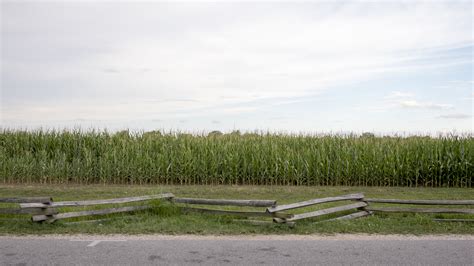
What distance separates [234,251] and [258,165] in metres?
12.2

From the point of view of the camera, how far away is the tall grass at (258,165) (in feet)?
65.4

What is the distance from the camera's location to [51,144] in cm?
2259

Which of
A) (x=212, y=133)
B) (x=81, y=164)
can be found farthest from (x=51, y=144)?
(x=212, y=133)

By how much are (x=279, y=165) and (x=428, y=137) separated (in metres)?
8.36

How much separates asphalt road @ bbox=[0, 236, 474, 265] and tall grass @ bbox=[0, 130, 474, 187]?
35.5 feet

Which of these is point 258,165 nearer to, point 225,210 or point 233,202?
point 225,210

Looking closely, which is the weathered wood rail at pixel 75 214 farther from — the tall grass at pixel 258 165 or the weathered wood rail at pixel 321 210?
the tall grass at pixel 258 165

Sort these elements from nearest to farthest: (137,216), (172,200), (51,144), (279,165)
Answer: (137,216), (172,200), (279,165), (51,144)

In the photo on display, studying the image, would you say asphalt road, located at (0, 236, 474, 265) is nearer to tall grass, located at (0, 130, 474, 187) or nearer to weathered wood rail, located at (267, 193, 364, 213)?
weathered wood rail, located at (267, 193, 364, 213)

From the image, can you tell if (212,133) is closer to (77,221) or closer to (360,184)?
(360,184)

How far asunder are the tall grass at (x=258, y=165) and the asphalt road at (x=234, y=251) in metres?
10.8

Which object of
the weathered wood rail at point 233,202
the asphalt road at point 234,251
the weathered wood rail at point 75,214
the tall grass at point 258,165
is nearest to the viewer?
the asphalt road at point 234,251

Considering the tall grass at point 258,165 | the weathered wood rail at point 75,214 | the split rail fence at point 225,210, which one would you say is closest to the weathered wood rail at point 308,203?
the split rail fence at point 225,210

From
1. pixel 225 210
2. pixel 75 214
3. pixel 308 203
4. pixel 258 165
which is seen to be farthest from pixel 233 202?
pixel 258 165
